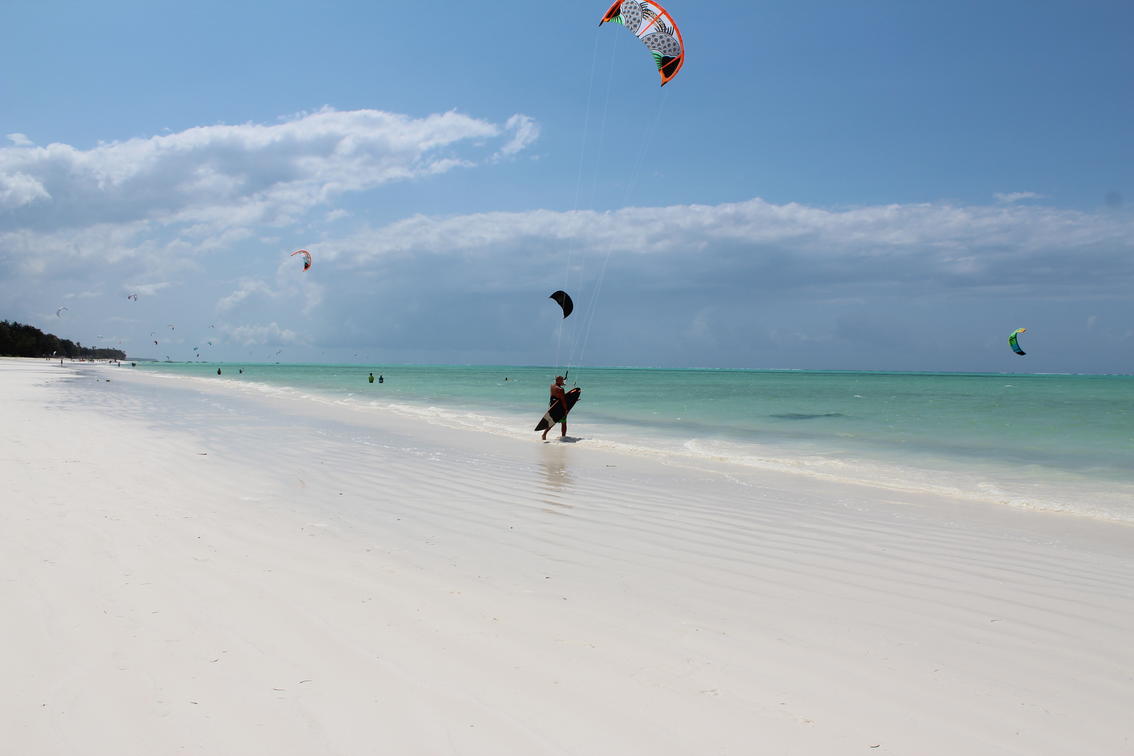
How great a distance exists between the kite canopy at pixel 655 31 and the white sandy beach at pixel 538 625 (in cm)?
850

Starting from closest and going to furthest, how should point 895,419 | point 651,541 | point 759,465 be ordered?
point 651,541
point 759,465
point 895,419

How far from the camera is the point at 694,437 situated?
17.2m

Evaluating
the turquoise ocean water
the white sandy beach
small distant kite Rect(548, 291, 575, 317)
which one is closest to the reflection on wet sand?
the white sandy beach

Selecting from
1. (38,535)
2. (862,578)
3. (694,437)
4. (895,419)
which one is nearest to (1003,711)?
(862,578)

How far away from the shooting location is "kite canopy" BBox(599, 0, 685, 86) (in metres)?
11.6

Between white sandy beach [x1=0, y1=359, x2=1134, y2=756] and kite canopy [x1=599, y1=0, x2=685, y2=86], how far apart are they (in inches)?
335

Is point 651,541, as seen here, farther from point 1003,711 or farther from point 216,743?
point 216,743

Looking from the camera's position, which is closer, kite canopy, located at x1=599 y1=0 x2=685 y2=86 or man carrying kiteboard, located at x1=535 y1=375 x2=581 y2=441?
kite canopy, located at x1=599 y1=0 x2=685 y2=86

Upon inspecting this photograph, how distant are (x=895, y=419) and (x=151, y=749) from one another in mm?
26826

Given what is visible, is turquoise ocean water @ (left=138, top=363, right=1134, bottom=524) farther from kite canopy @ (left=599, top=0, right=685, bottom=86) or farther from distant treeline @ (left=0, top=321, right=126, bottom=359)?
distant treeline @ (left=0, top=321, right=126, bottom=359)

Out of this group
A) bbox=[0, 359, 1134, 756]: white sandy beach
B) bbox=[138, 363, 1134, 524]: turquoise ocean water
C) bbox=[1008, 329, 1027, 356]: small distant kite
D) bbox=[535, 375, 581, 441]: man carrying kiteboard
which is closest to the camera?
bbox=[0, 359, 1134, 756]: white sandy beach

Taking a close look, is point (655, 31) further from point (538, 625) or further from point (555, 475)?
point (538, 625)

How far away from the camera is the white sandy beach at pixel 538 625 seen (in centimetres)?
276

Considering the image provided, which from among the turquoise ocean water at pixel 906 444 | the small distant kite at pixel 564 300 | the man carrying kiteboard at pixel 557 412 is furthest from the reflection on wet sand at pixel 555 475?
the small distant kite at pixel 564 300
